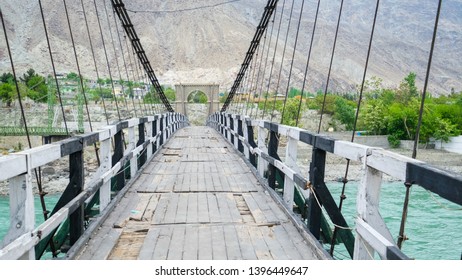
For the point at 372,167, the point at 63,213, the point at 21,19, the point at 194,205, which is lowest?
the point at 194,205

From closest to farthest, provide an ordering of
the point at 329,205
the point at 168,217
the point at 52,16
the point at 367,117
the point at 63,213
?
the point at 63,213 < the point at 329,205 < the point at 168,217 < the point at 367,117 < the point at 52,16

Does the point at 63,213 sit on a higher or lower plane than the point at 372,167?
lower

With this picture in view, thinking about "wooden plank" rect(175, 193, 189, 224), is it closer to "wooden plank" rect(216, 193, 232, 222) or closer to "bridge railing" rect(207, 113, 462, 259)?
"wooden plank" rect(216, 193, 232, 222)

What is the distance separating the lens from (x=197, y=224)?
3879 mm

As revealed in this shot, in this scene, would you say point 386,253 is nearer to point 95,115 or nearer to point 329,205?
point 329,205

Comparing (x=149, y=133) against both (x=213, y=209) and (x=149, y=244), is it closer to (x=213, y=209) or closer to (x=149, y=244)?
(x=213, y=209)

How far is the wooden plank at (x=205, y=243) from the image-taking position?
308 cm

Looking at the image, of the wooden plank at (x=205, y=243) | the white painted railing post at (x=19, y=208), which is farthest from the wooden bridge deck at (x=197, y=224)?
the white painted railing post at (x=19, y=208)

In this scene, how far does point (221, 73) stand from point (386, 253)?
13246cm

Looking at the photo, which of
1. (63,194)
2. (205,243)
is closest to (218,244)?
(205,243)

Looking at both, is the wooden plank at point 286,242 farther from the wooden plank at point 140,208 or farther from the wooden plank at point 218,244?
the wooden plank at point 140,208

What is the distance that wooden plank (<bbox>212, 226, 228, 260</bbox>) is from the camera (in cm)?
309

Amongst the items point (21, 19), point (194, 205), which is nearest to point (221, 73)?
point (21, 19)

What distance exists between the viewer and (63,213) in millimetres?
2764
